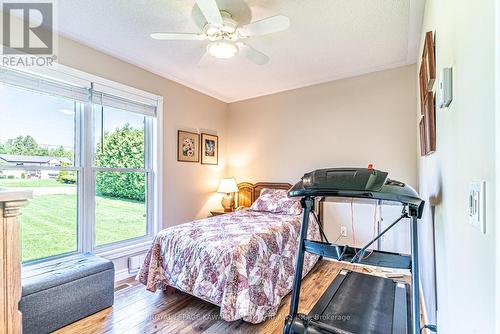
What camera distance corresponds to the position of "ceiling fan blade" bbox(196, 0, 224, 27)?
162cm

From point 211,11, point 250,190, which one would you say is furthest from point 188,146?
point 211,11

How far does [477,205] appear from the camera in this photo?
646 millimetres

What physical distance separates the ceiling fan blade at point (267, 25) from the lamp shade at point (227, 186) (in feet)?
8.29

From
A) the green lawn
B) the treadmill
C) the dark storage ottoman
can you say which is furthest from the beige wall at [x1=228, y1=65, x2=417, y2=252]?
the dark storage ottoman

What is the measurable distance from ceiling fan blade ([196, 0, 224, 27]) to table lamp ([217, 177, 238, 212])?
2.59 metres

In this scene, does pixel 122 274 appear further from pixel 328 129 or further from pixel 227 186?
pixel 328 129

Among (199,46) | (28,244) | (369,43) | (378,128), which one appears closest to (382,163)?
(378,128)

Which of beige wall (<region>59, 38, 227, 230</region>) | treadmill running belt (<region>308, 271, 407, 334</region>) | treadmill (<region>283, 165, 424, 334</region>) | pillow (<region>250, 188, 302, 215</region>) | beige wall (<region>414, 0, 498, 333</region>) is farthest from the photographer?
pillow (<region>250, 188, 302, 215</region>)

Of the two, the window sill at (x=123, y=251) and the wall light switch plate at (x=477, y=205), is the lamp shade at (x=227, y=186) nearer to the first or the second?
the window sill at (x=123, y=251)

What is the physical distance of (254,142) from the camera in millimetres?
4297

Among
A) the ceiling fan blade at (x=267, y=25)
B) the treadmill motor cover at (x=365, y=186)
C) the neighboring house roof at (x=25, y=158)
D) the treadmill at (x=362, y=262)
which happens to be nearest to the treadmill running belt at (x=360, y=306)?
the treadmill at (x=362, y=262)

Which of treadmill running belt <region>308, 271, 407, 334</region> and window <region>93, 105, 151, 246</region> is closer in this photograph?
treadmill running belt <region>308, 271, 407, 334</region>

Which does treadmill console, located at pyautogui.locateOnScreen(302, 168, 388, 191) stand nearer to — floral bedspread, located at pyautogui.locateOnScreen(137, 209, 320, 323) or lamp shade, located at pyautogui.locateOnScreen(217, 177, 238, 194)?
floral bedspread, located at pyautogui.locateOnScreen(137, 209, 320, 323)

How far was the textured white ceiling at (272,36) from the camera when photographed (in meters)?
2.04
